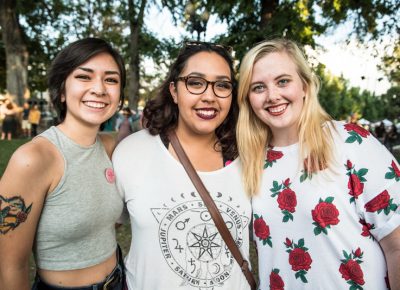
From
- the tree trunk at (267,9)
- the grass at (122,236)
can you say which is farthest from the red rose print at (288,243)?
the tree trunk at (267,9)

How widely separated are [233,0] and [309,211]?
4.84m

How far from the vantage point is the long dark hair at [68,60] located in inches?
81.3

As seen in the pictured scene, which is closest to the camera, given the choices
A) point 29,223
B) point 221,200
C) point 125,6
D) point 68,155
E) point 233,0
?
point 29,223

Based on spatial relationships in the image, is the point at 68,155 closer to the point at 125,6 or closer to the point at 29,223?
the point at 29,223

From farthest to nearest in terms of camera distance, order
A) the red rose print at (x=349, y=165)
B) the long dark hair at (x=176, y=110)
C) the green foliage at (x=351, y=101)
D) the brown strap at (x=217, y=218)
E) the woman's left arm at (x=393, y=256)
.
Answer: the green foliage at (x=351, y=101) → the long dark hair at (x=176, y=110) → the brown strap at (x=217, y=218) → the red rose print at (x=349, y=165) → the woman's left arm at (x=393, y=256)

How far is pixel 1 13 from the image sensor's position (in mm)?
13766

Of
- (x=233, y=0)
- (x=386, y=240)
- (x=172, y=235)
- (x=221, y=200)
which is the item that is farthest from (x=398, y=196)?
(x=233, y=0)

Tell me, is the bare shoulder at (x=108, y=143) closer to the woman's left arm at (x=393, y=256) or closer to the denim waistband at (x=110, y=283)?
the denim waistband at (x=110, y=283)

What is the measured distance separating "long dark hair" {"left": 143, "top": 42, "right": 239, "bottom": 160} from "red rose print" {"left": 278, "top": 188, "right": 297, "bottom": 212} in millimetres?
464

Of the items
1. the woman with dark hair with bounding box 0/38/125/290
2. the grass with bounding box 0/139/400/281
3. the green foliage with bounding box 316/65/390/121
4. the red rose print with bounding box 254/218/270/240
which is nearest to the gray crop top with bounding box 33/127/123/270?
the woman with dark hair with bounding box 0/38/125/290

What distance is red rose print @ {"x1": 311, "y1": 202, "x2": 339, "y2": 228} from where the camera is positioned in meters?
1.92

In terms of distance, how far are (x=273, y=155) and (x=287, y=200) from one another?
1.13 ft

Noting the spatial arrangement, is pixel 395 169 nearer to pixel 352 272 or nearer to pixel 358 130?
pixel 358 130

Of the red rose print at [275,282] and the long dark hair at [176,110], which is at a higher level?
the long dark hair at [176,110]
